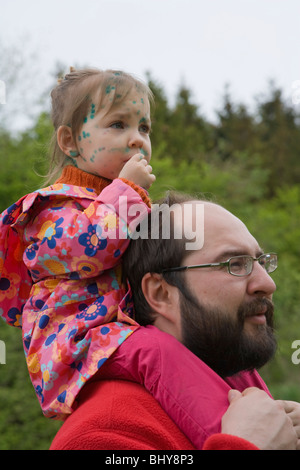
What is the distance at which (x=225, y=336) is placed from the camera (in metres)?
1.74

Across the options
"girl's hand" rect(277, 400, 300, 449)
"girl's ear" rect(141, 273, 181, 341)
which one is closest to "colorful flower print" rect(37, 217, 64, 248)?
"girl's ear" rect(141, 273, 181, 341)

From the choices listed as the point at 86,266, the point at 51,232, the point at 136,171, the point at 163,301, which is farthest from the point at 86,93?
the point at 163,301

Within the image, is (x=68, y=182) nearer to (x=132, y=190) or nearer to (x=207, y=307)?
(x=132, y=190)

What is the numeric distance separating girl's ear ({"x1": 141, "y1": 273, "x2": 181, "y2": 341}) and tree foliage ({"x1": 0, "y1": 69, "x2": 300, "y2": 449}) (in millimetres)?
552

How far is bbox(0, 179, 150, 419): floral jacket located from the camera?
65.9 inches

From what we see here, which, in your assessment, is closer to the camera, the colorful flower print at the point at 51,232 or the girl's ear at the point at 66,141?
the colorful flower print at the point at 51,232

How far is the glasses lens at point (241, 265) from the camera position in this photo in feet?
5.85

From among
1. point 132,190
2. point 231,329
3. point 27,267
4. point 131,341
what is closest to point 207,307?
point 231,329

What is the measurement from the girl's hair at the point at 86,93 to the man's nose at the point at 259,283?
0.77 m

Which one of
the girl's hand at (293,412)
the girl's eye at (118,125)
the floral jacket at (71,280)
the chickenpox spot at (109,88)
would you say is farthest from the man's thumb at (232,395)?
the chickenpox spot at (109,88)

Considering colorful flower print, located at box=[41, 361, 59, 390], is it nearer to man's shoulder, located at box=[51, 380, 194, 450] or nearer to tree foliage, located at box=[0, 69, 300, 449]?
man's shoulder, located at box=[51, 380, 194, 450]

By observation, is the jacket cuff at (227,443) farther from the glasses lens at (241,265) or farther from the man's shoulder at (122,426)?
the glasses lens at (241,265)

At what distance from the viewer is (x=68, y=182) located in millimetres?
1991
